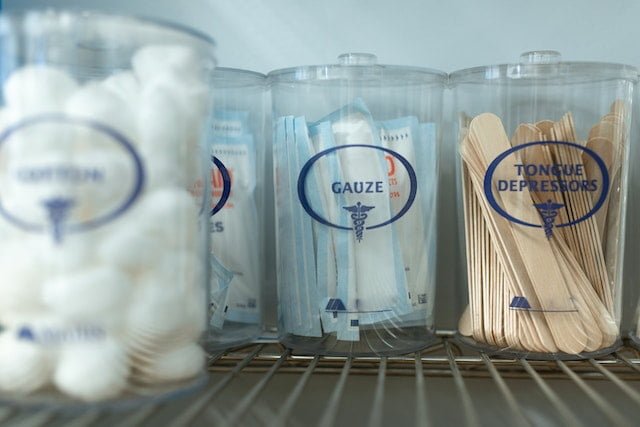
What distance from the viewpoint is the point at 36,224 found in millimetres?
551

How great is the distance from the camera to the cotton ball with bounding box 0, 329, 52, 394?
554mm

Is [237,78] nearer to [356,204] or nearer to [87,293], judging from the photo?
[356,204]

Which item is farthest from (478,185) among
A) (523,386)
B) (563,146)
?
(523,386)

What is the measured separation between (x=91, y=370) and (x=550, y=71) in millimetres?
573

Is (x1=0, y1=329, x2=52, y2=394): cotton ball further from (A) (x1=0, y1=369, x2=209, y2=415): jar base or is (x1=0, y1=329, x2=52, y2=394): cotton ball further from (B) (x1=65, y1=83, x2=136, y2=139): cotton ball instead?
(B) (x1=65, y1=83, x2=136, y2=139): cotton ball

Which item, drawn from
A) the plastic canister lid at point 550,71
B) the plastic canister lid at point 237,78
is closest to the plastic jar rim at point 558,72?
the plastic canister lid at point 550,71

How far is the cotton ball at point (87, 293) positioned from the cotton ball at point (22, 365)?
4 centimetres

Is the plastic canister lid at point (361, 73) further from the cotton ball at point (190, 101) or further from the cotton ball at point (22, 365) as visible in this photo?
the cotton ball at point (22, 365)

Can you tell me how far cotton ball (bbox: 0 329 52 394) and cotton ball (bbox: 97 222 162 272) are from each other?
9 cm

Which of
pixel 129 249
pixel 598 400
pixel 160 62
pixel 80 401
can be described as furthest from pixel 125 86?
pixel 598 400

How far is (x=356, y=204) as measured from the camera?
31.1 inches

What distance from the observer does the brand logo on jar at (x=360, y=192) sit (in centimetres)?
79

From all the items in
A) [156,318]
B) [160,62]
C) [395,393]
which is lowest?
[395,393]

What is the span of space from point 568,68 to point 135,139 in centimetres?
49
